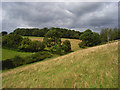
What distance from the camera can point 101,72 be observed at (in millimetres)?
5043

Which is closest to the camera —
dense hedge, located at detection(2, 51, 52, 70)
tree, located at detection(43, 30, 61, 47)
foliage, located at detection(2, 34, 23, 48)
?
dense hedge, located at detection(2, 51, 52, 70)

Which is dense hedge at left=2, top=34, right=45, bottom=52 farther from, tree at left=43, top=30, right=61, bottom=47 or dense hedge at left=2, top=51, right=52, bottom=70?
dense hedge at left=2, top=51, right=52, bottom=70

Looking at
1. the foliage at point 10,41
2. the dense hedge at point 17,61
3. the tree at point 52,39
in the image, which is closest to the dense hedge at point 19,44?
the foliage at point 10,41

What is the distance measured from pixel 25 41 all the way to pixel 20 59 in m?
16.2

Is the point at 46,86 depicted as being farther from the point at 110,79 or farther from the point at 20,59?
the point at 20,59

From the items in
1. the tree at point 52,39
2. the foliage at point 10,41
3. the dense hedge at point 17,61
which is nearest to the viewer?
the dense hedge at point 17,61

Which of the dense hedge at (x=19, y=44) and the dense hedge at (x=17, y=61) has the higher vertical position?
the dense hedge at (x=19, y=44)

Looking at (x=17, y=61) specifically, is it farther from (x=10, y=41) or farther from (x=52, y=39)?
(x=52, y=39)

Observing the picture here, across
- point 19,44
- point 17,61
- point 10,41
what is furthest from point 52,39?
point 17,61

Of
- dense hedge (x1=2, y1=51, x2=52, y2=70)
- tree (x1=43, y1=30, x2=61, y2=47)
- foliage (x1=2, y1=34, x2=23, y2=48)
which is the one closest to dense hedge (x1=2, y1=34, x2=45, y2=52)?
foliage (x1=2, y1=34, x2=23, y2=48)

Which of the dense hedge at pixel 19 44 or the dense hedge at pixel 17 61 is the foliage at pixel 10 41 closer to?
the dense hedge at pixel 19 44

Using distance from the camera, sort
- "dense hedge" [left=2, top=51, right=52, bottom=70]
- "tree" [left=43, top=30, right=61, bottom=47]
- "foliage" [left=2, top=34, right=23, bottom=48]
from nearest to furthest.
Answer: "dense hedge" [left=2, top=51, right=52, bottom=70] < "foliage" [left=2, top=34, right=23, bottom=48] < "tree" [left=43, top=30, right=61, bottom=47]

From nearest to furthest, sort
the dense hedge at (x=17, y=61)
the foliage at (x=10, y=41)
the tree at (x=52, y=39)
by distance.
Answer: the dense hedge at (x=17, y=61) < the foliage at (x=10, y=41) < the tree at (x=52, y=39)

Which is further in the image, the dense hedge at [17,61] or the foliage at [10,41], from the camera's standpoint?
the foliage at [10,41]
